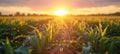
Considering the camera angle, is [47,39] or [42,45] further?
[47,39]

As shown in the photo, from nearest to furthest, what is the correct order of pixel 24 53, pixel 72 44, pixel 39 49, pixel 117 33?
pixel 24 53 < pixel 39 49 < pixel 72 44 < pixel 117 33

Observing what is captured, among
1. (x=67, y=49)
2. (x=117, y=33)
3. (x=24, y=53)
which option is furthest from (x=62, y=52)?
(x=117, y=33)

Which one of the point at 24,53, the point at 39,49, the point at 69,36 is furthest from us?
the point at 69,36

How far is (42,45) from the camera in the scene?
5680mm

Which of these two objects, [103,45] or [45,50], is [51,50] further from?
[103,45]

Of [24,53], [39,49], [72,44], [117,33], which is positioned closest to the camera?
[24,53]

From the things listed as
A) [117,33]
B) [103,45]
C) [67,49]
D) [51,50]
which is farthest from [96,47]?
[117,33]

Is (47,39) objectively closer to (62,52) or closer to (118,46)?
(62,52)

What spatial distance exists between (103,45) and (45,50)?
1302 millimetres

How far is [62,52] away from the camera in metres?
5.85

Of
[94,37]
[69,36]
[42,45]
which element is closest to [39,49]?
[42,45]

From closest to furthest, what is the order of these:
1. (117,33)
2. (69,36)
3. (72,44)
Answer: (72,44) → (69,36) → (117,33)

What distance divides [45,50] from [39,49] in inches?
9.0

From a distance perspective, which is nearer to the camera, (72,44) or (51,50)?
(51,50)
